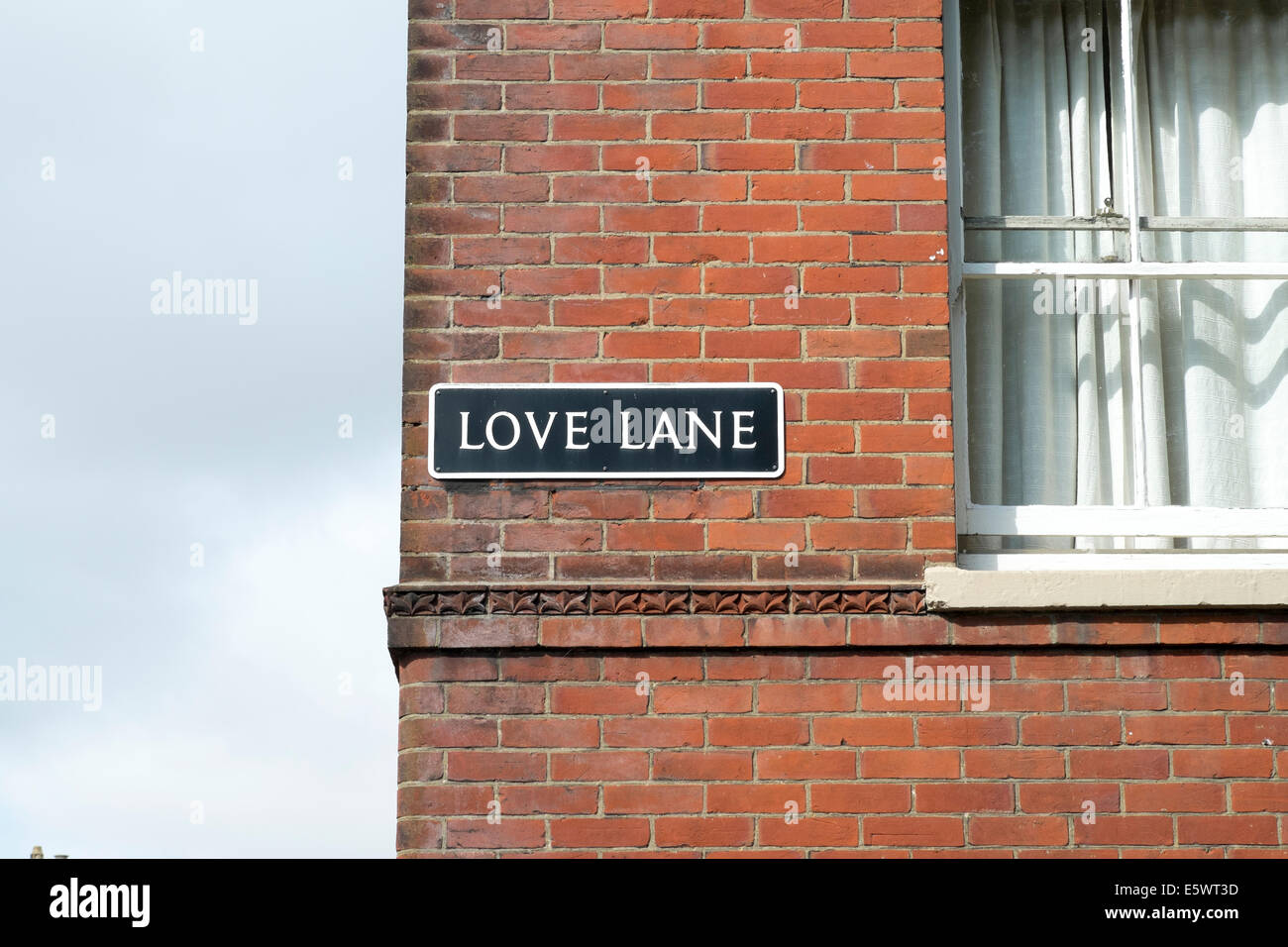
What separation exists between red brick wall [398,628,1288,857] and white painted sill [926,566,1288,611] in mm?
147

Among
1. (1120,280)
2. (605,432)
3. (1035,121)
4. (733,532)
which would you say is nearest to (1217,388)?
(1120,280)

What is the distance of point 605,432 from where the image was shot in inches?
189

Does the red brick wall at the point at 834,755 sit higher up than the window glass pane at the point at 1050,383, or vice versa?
the window glass pane at the point at 1050,383

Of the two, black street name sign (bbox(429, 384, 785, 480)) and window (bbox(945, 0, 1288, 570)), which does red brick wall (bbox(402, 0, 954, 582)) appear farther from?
window (bbox(945, 0, 1288, 570))

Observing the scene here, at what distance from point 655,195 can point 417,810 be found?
76.4 inches

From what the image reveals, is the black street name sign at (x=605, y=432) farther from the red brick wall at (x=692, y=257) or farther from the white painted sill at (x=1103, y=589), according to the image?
the white painted sill at (x=1103, y=589)

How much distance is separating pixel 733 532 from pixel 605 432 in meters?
0.48

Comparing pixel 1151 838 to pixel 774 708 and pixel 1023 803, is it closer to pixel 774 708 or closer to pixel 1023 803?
pixel 1023 803

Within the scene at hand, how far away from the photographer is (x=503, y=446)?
15.7 feet

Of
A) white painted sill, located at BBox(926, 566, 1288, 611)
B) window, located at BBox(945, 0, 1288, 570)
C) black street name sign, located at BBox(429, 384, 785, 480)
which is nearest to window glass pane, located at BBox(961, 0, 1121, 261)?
window, located at BBox(945, 0, 1288, 570)

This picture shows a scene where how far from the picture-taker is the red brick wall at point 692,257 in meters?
4.73

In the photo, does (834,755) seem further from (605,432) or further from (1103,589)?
(605,432)

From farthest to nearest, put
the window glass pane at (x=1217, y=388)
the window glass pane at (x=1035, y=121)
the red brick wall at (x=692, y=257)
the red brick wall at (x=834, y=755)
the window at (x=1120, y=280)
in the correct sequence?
the window glass pane at (x=1035, y=121), the window glass pane at (x=1217, y=388), the window at (x=1120, y=280), the red brick wall at (x=692, y=257), the red brick wall at (x=834, y=755)

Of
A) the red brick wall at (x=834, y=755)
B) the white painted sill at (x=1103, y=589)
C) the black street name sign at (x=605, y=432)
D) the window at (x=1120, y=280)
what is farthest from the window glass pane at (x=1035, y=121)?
the red brick wall at (x=834, y=755)
